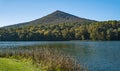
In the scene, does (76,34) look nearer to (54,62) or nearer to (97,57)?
(97,57)

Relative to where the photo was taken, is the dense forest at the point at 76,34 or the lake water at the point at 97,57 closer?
the lake water at the point at 97,57

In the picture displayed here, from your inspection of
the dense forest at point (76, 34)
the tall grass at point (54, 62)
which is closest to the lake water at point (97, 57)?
the tall grass at point (54, 62)

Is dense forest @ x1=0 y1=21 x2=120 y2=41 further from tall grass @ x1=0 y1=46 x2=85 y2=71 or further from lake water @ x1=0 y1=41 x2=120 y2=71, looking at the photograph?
tall grass @ x1=0 y1=46 x2=85 y2=71

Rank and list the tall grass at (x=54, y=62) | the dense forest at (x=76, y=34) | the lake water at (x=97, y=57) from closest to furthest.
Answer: the tall grass at (x=54, y=62) < the lake water at (x=97, y=57) < the dense forest at (x=76, y=34)

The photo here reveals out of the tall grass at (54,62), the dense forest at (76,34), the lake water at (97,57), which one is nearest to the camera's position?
the tall grass at (54,62)

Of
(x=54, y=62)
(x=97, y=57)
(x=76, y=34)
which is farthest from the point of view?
(x=76, y=34)

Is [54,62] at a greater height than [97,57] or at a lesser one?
greater

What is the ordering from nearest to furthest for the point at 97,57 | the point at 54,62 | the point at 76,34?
the point at 54,62 → the point at 97,57 → the point at 76,34

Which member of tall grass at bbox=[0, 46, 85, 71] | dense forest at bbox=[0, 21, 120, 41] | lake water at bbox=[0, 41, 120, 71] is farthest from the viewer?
dense forest at bbox=[0, 21, 120, 41]

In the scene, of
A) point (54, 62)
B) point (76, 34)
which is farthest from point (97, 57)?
point (76, 34)

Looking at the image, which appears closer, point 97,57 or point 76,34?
point 97,57

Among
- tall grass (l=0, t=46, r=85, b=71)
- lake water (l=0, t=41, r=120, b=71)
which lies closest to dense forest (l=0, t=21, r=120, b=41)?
lake water (l=0, t=41, r=120, b=71)

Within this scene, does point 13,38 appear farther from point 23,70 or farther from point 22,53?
point 23,70

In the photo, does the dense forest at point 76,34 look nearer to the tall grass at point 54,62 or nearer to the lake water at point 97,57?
the lake water at point 97,57
